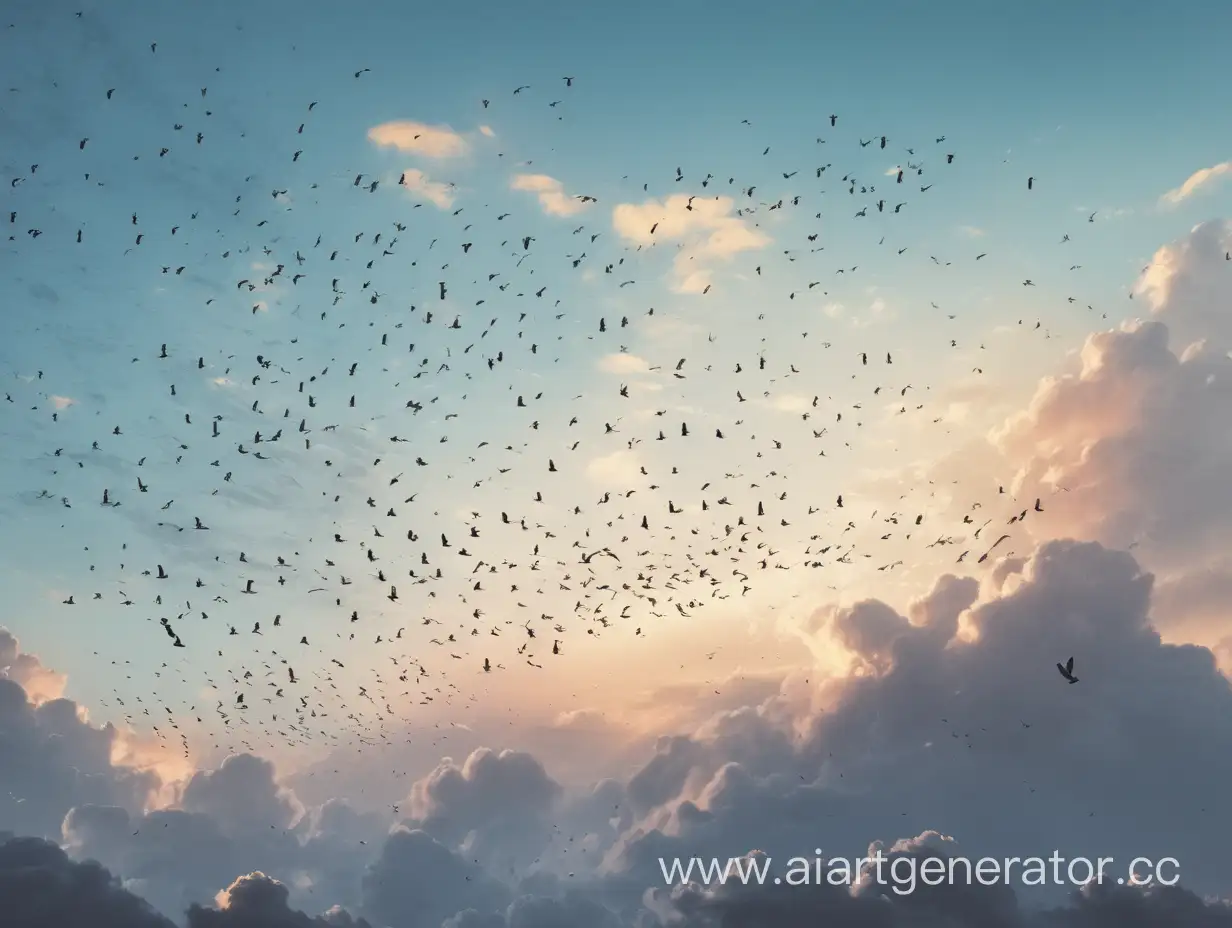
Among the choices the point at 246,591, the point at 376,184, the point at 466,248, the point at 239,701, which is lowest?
the point at 239,701

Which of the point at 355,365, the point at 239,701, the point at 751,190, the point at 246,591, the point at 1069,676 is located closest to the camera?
the point at 1069,676

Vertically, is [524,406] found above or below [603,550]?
above

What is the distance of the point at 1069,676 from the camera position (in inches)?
2057

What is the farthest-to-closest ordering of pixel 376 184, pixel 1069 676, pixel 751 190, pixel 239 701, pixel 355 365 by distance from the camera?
pixel 239 701
pixel 355 365
pixel 376 184
pixel 751 190
pixel 1069 676

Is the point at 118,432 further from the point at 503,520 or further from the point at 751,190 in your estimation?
the point at 751,190

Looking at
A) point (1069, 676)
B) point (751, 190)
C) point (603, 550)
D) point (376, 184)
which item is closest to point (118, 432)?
point (376, 184)

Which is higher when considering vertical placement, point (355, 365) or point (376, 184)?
point (376, 184)

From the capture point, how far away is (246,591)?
90.0 metres

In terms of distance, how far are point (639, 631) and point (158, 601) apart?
159 feet

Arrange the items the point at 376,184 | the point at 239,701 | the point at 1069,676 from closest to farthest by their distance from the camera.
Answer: the point at 1069,676 < the point at 376,184 < the point at 239,701

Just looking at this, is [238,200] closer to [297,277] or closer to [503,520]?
[297,277]

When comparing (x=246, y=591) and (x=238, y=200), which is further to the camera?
(x=246, y=591)

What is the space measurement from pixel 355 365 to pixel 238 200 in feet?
56.7

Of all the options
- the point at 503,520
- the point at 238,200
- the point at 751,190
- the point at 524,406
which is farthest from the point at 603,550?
the point at 238,200
